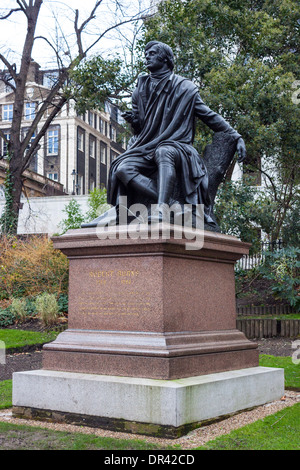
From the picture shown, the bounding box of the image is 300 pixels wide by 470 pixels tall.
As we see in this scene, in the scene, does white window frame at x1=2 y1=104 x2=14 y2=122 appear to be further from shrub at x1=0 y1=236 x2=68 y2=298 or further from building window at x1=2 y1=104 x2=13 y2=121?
shrub at x1=0 y1=236 x2=68 y2=298

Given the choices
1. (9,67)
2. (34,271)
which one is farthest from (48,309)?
(9,67)

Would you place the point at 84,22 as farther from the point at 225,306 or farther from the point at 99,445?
the point at 99,445

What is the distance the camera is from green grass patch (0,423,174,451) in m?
4.74

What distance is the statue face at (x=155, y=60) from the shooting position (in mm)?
7297

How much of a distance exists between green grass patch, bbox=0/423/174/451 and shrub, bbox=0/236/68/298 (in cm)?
1112

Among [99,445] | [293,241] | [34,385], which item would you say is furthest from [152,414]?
[293,241]

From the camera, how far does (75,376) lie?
19.0 ft

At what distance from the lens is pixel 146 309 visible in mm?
5824

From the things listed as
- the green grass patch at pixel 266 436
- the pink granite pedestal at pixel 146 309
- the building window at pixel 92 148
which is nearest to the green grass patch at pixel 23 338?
the pink granite pedestal at pixel 146 309

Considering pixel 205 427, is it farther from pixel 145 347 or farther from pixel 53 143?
pixel 53 143

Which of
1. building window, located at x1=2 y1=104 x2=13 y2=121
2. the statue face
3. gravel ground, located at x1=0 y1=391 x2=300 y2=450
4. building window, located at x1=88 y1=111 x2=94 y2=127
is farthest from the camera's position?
building window, located at x1=88 y1=111 x2=94 y2=127

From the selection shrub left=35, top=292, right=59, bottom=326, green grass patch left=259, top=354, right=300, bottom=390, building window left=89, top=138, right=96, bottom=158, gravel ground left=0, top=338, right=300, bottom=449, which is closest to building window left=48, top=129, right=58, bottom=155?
building window left=89, top=138, right=96, bottom=158

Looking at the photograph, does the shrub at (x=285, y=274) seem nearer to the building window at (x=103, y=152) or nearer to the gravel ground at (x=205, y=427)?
the gravel ground at (x=205, y=427)

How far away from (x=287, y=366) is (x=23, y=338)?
20.0ft
